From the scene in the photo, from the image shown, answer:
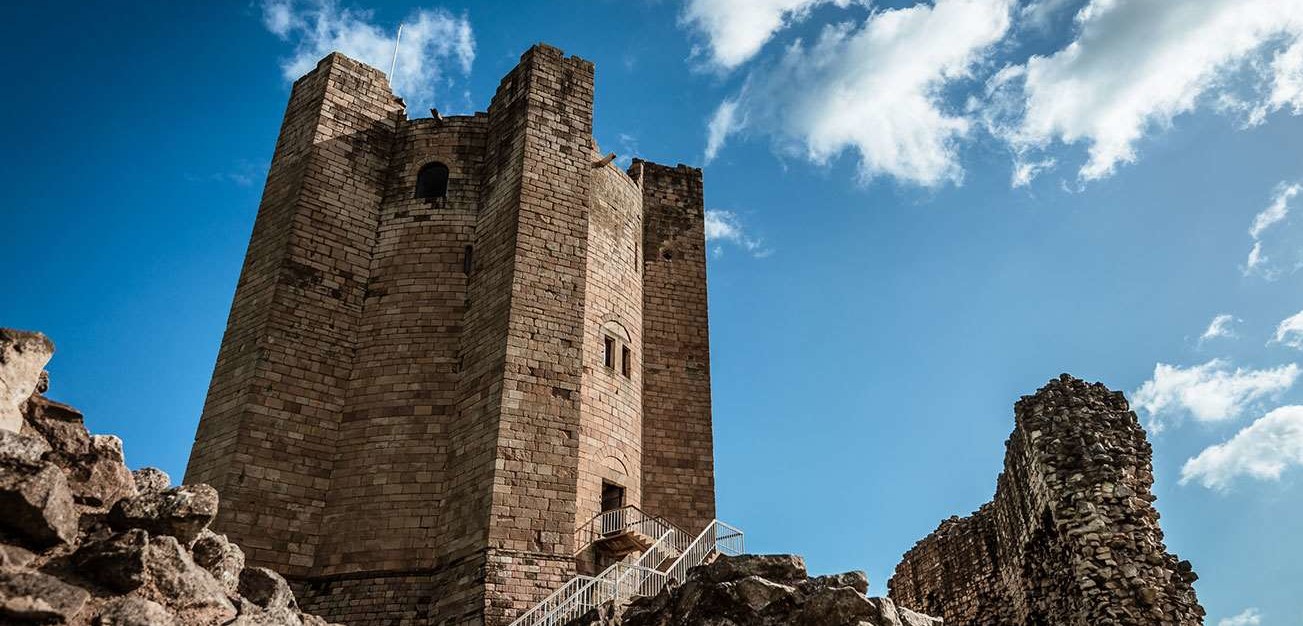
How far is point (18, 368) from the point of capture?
6.25 metres

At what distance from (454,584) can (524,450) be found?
223 cm

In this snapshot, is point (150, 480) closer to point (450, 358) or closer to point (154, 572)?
point (154, 572)

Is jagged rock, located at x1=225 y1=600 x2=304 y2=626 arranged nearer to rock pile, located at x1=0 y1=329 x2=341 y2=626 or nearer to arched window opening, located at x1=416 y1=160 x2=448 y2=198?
rock pile, located at x1=0 y1=329 x2=341 y2=626

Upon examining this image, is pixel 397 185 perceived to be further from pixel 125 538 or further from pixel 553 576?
pixel 125 538

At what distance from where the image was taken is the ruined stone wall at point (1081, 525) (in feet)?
36.1

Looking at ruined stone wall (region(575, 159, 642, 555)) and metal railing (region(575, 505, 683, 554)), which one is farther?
ruined stone wall (region(575, 159, 642, 555))

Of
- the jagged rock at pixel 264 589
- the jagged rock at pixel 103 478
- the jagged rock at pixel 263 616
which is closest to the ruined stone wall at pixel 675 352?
the jagged rock at pixel 264 589

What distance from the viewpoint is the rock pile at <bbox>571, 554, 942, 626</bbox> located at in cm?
932

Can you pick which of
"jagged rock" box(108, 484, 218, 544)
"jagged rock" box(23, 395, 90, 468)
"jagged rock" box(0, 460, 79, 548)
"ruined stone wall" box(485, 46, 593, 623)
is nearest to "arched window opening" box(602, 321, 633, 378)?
"ruined stone wall" box(485, 46, 593, 623)

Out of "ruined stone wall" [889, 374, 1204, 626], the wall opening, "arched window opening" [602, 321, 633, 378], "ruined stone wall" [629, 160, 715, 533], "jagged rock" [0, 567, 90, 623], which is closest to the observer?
"jagged rock" [0, 567, 90, 623]

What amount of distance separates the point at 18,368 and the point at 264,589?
2258 millimetres

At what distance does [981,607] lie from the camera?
15797 mm

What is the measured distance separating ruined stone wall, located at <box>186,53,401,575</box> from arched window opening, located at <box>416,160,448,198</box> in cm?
79

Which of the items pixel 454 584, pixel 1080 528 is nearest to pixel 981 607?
pixel 1080 528
